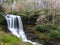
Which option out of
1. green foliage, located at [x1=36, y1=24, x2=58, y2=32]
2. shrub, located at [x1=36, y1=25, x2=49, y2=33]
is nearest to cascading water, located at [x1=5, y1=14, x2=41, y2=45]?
shrub, located at [x1=36, y1=25, x2=49, y2=33]

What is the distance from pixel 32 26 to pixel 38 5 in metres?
12.8

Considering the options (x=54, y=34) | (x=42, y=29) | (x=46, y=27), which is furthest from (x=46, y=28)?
(x=54, y=34)

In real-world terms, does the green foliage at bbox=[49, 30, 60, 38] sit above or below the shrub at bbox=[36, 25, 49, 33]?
below

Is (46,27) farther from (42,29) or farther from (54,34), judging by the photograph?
(54,34)

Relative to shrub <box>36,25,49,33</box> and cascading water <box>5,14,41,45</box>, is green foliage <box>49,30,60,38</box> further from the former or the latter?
cascading water <box>5,14,41,45</box>

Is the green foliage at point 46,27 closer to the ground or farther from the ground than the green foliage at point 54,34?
farther from the ground

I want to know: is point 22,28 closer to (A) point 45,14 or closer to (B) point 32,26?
(B) point 32,26

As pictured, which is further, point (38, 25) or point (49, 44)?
point (38, 25)

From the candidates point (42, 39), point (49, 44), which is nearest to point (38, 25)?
point (42, 39)

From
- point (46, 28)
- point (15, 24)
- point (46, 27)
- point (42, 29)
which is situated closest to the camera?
point (42, 29)

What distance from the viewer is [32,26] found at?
31.6 m

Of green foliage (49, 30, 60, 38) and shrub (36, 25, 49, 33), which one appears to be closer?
green foliage (49, 30, 60, 38)

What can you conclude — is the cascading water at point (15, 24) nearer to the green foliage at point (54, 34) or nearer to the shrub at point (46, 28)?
the shrub at point (46, 28)

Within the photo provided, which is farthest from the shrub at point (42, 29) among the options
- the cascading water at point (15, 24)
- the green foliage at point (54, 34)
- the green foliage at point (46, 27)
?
the cascading water at point (15, 24)
